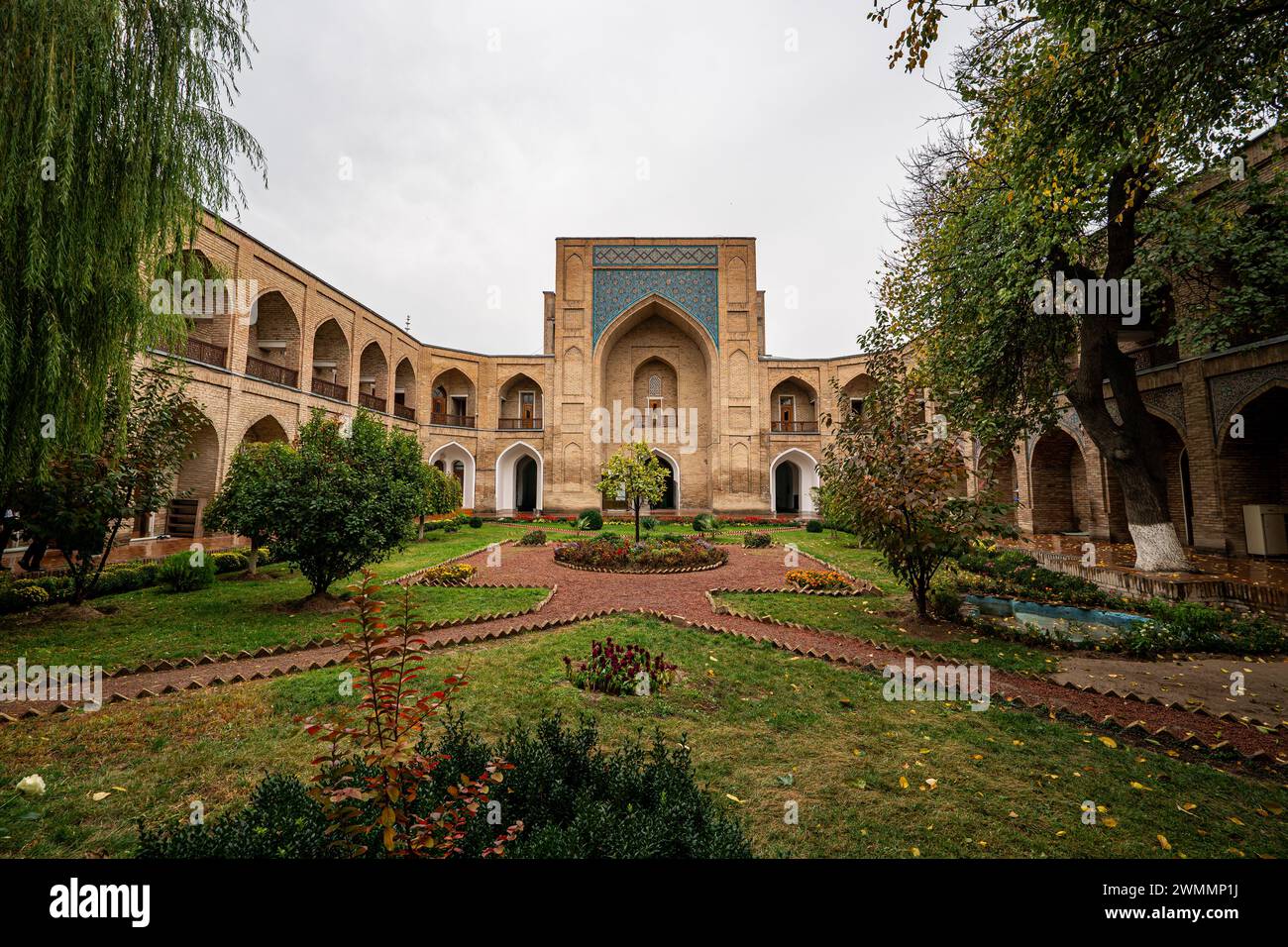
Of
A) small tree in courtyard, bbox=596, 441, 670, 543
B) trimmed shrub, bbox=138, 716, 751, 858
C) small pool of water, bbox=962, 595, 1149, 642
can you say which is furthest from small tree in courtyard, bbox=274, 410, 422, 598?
small pool of water, bbox=962, 595, 1149, 642

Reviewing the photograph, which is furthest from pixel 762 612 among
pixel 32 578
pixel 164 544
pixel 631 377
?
pixel 631 377

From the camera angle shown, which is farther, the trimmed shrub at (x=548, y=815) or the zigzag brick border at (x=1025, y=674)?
the zigzag brick border at (x=1025, y=674)

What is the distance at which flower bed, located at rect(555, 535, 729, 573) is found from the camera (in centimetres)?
1253

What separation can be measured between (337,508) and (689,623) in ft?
17.7

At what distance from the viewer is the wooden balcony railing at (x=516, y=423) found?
29812 millimetres

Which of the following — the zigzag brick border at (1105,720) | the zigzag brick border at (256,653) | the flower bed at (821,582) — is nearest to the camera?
A: the zigzag brick border at (1105,720)

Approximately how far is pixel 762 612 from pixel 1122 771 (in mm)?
4925

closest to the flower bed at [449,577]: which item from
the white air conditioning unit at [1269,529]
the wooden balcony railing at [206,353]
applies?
the wooden balcony railing at [206,353]

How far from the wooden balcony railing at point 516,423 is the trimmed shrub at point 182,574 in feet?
67.2

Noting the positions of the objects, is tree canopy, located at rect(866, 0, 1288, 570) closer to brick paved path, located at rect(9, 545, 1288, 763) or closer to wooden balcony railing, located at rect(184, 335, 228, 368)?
brick paved path, located at rect(9, 545, 1288, 763)

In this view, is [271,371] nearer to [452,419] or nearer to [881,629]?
[452,419]

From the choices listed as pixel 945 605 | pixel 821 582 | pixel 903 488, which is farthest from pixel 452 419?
pixel 945 605

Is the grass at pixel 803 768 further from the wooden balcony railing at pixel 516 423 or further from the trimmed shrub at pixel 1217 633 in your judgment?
the wooden balcony railing at pixel 516 423

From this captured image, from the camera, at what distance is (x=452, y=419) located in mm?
29203
